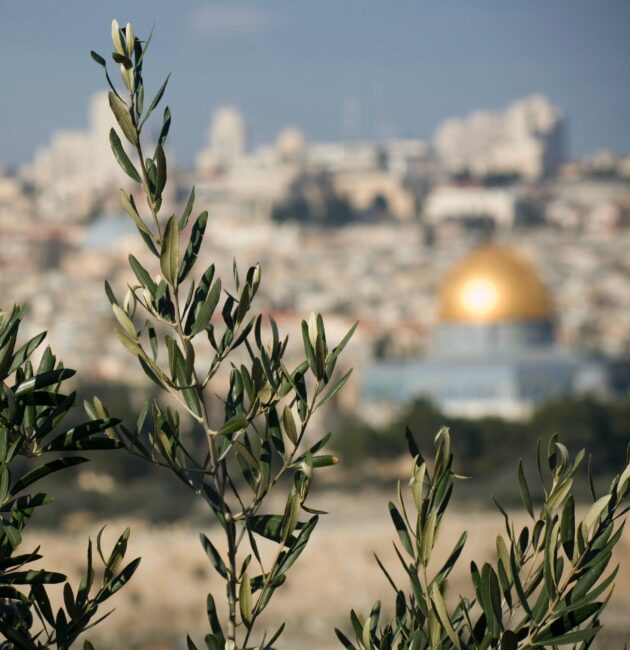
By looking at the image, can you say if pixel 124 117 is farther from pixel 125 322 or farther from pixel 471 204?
pixel 471 204

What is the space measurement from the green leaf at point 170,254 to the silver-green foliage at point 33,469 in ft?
0.58

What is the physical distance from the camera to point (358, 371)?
37625 mm

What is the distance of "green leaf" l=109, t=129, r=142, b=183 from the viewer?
6.34 feet

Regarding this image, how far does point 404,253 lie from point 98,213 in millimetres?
19307

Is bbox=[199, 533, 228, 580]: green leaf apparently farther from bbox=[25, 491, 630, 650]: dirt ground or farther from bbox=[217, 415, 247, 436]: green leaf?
bbox=[25, 491, 630, 650]: dirt ground

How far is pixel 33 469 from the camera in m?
1.91

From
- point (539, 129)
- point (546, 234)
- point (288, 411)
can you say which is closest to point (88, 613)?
point (288, 411)

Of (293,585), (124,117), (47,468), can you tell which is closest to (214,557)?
(47,468)

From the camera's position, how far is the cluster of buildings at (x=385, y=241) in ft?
109

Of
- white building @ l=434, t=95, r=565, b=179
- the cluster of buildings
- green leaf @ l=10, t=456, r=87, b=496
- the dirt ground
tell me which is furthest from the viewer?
white building @ l=434, t=95, r=565, b=179

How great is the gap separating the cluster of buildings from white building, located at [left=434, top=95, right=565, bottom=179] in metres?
0.24

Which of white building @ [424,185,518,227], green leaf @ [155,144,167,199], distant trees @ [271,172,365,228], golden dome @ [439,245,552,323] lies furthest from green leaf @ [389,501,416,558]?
white building @ [424,185,518,227]

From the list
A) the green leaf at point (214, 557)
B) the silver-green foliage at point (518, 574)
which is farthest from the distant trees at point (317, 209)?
the silver-green foliage at point (518, 574)

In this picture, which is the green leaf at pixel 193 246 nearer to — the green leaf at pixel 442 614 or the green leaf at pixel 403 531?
the green leaf at pixel 403 531
